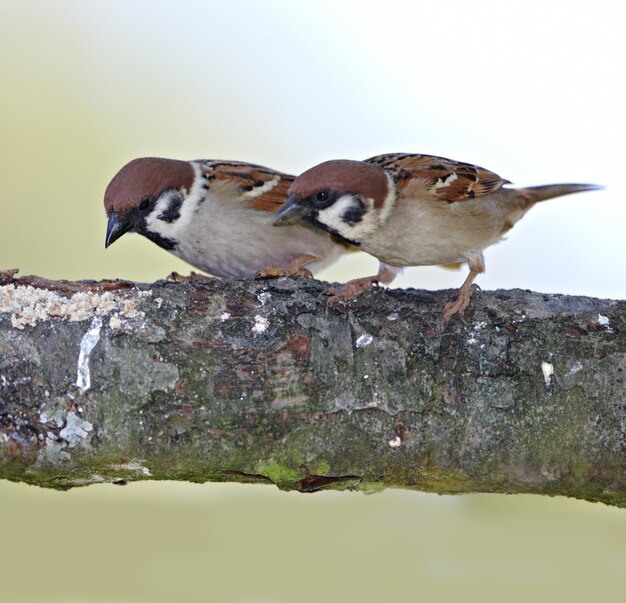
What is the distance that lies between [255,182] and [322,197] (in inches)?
24.9

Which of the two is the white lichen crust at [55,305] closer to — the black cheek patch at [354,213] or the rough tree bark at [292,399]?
the rough tree bark at [292,399]

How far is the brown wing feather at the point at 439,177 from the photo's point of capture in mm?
3229

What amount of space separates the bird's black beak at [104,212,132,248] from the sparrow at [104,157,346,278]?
3 centimetres

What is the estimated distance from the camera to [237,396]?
2176 mm

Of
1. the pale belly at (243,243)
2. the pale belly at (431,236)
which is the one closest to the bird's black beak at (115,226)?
the pale belly at (243,243)

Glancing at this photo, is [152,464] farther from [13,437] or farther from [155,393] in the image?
[13,437]

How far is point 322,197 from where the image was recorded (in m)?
3.03

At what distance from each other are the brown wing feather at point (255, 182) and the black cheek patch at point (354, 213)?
0.53 m

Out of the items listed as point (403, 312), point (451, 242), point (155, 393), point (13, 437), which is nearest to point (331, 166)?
point (451, 242)

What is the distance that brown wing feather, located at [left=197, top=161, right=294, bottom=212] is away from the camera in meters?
3.56

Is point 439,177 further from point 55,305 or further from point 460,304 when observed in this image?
point 55,305

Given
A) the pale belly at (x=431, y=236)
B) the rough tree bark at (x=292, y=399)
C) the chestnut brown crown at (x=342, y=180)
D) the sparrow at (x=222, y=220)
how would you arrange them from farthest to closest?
the sparrow at (x=222, y=220) < the pale belly at (x=431, y=236) < the chestnut brown crown at (x=342, y=180) < the rough tree bark at (x=292, y=399)

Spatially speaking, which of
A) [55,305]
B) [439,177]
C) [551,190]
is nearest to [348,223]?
[439,177]

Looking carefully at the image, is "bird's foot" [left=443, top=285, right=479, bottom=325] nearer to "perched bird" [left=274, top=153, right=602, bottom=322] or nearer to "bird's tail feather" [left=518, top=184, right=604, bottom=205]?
"perched bird" [left=274, top=153, right=602, bottom=322]
